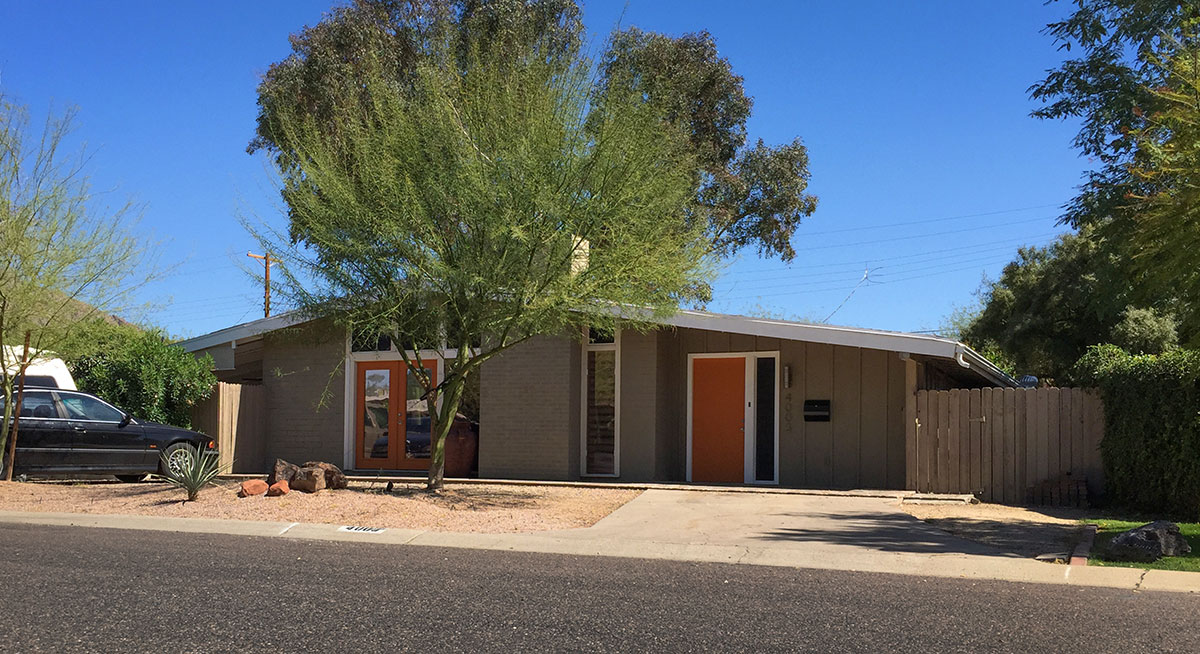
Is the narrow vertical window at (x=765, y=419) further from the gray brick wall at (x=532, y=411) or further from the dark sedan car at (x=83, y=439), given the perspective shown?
the dark sedan car at (x=83, y=439)

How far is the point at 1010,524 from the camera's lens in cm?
1180

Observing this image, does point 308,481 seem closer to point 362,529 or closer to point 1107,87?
point 362,529

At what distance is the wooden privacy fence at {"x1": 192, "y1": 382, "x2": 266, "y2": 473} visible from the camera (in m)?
18.8

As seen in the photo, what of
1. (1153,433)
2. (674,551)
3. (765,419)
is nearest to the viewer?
(674,551)

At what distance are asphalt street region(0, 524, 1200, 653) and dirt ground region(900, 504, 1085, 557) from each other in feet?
7.78

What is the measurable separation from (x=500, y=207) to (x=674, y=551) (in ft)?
16.2

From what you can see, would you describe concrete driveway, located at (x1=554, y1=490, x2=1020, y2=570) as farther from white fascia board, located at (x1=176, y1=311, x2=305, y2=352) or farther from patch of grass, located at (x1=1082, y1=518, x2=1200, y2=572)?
white fascia board, located at (x1=176, y1=311, x2=305, y2=352)

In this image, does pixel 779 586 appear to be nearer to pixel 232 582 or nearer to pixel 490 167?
pixel 232 582

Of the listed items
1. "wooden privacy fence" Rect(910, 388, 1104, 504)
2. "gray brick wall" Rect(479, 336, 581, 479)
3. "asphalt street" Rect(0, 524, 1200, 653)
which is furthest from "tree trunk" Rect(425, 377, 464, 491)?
"wooden privacy fence" Rect(910, 388, 1104, 504)

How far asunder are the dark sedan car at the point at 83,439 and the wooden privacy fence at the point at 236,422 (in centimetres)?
176

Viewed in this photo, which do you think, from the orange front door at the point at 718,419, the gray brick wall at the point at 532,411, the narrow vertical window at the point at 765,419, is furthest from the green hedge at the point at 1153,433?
the gray brick wall at the point at 532,411

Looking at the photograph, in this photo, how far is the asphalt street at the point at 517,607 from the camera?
5.79m

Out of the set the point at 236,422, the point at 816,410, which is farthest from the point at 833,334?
the point at 236,422

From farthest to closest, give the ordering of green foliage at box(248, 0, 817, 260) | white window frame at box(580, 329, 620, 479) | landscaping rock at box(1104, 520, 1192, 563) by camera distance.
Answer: green foliage at box(248, 0, 817, 260), white window frame at box(580, 329, 620, 479), landscaping rock at box(1104, 520, 1192, 563)
